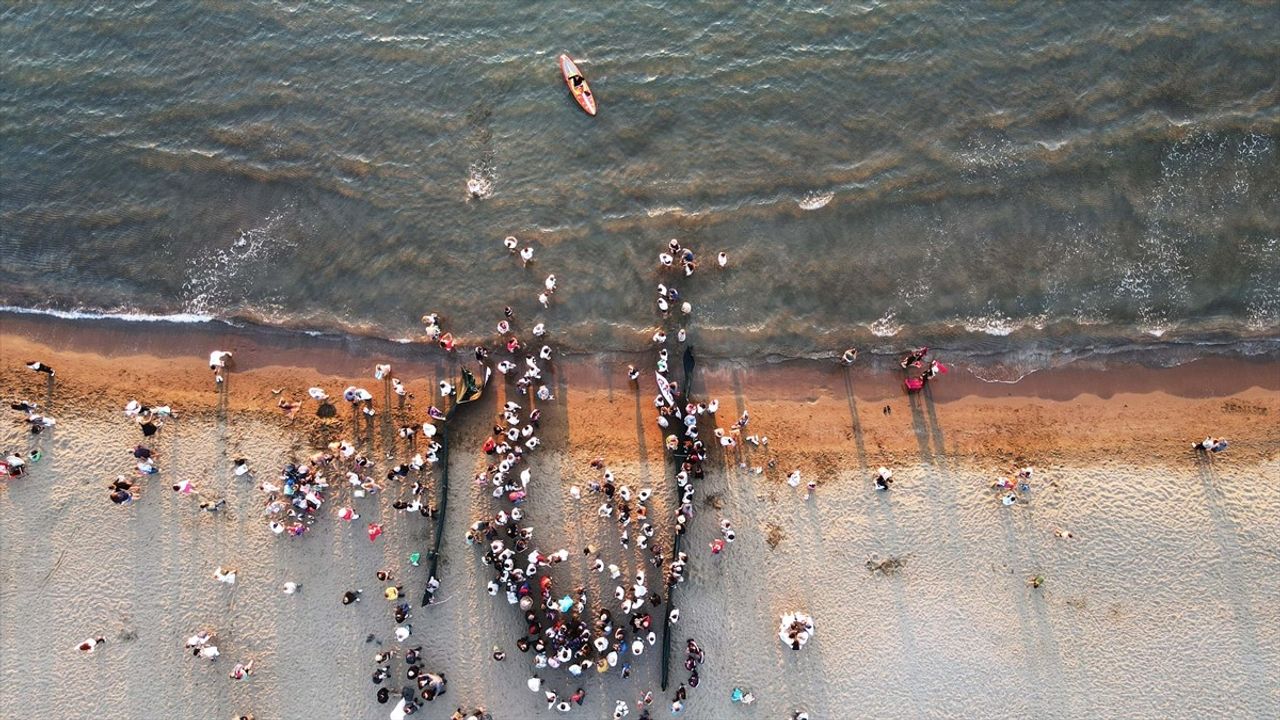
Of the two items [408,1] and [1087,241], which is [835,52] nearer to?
[1087,241]

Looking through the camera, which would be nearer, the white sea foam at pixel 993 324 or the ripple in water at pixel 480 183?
the white sea foam at pixel 993 324

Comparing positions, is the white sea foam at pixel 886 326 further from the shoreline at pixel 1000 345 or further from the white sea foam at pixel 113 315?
the white sea foam at pixel 113 315

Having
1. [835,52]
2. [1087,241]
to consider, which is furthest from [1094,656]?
[835,52]

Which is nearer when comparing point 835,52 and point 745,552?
point 745,552

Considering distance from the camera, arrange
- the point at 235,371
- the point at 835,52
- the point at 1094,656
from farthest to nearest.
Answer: the point at 835,52 → the point at 235,371 → the point at 1094,656

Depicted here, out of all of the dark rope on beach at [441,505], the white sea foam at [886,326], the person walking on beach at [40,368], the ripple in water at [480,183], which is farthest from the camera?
the ripple in water at [480,183]

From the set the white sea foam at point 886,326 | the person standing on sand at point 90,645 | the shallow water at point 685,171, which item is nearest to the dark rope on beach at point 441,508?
the shallow water at point 685,171

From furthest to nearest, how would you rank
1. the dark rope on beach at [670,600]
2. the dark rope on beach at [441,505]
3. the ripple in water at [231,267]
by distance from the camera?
the ripple in water at [231,267] < the dark rope on beach at [441,505] < the dark rope on beach at [670,600]
